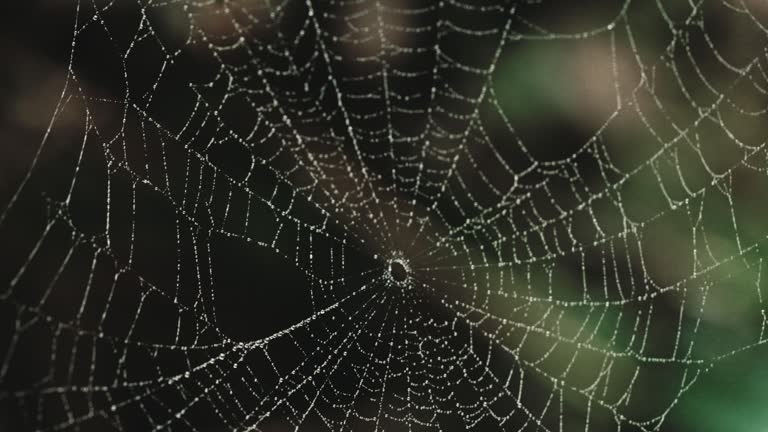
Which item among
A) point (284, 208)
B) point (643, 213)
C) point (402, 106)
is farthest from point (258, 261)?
point (643, 213)

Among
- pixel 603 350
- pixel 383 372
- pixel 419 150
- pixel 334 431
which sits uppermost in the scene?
pixel 419 150

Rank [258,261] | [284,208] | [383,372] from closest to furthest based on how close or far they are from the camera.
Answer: [383,372] → [284,208] → [258,261]

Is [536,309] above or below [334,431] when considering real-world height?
above

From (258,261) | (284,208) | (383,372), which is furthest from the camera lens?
(258,261)

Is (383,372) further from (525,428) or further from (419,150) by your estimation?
(419,150)

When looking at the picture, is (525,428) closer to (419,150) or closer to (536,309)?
(536,309)

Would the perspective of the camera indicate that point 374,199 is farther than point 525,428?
No
